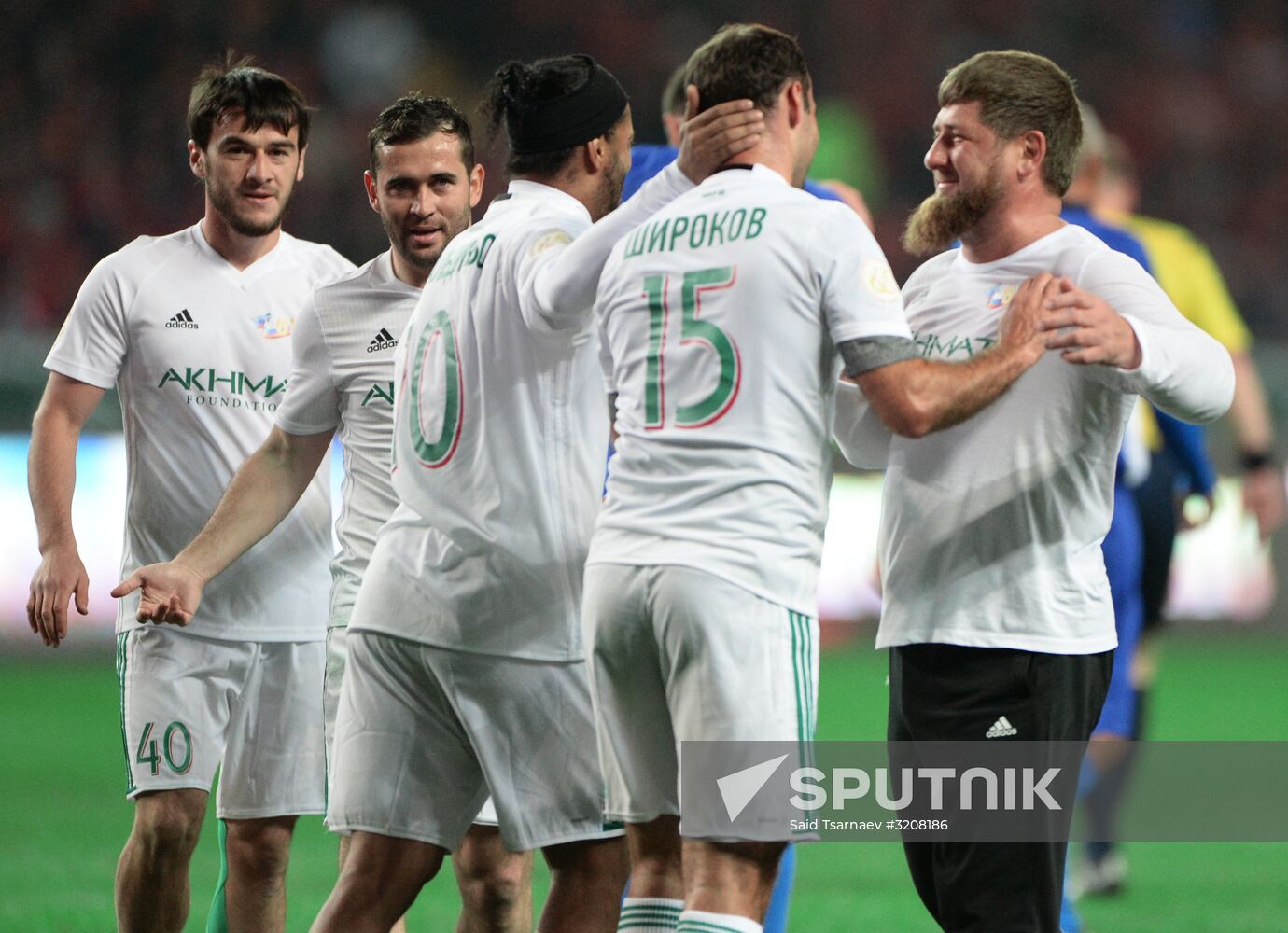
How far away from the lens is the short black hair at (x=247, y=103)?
491 centimetres

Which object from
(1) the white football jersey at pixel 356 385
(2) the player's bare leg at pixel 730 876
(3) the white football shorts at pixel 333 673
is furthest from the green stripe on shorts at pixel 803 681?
(1) the white football jersey at pixel 356 385

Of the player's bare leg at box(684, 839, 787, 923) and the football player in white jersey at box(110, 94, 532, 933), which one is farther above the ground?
the football player in white jersey at box(110, 94, 532, 933)

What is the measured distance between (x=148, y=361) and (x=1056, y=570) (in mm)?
2666

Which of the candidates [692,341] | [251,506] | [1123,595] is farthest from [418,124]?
[1123,595]

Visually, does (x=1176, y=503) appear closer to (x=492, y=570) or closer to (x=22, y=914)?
(x=492, y=570)

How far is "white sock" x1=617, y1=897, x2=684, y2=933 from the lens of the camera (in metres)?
3.42

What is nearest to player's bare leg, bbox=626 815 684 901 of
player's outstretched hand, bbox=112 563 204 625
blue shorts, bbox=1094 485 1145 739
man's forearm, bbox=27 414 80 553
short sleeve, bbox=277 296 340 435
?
player's outstretched hand, bbox=112 563 204 625

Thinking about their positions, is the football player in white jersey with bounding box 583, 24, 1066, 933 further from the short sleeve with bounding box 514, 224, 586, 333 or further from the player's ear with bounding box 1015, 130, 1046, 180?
the player's ear with bounding box 1015, 130, 1046, 180

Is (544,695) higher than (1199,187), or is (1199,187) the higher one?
(1199,187)

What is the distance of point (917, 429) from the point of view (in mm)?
3305

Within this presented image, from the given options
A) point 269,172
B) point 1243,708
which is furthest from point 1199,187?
point 269,172

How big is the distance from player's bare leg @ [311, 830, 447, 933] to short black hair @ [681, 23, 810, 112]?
67.6 inches

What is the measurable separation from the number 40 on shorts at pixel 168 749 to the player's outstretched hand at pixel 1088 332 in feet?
8.55

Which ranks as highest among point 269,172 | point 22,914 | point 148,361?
point 269,172
